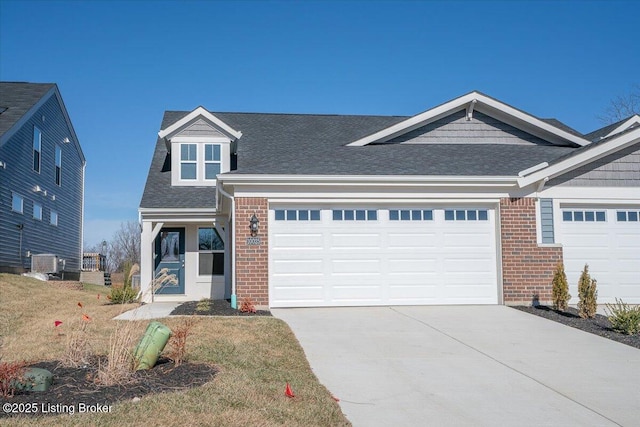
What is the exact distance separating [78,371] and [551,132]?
45.7 feet

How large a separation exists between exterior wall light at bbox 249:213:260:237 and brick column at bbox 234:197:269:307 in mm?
82

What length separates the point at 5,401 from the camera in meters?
5.96

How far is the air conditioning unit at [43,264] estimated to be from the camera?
2377 centimetres

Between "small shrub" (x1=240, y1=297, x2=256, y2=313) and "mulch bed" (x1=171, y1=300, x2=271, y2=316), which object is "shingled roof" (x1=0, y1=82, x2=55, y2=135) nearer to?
"mulch bed" (x1=171, y1=300, x2=271, y2=316)

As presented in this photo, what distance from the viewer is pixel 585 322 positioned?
11.8 m

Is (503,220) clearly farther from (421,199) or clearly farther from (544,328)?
(544,328)

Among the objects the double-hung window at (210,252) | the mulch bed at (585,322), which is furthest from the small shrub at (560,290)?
the double-hung window at (210,252)

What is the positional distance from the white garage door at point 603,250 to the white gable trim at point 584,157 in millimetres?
1019

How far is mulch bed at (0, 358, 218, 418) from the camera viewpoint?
19.1 feet

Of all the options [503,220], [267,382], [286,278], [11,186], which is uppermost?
[11,186]

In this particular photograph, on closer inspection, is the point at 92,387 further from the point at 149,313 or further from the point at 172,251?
the point at 172,251

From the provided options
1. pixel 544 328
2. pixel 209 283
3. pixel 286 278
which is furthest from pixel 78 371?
pixel 209 283

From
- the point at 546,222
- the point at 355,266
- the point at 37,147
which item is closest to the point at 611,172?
the point at 546,222

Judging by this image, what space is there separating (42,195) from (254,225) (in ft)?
56.0
